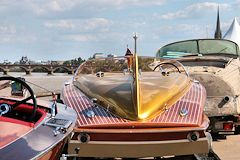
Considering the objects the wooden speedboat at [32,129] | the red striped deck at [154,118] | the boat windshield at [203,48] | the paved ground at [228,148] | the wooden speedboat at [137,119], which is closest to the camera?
the wooden speedboat at [32,129]

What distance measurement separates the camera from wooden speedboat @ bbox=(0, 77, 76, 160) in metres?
3.90

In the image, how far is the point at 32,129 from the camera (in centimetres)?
429

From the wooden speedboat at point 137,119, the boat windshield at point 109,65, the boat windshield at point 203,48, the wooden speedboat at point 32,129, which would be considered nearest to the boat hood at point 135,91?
the wooden speedboat at point 137,119

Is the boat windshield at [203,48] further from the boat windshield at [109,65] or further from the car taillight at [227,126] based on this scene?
the boat windshield at [109,65]

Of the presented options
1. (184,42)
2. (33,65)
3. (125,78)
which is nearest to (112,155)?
(125,78)

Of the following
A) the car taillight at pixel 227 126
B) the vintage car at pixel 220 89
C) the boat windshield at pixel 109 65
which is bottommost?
the car taillight at pixel 227 126

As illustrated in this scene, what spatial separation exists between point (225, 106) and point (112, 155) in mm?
3849

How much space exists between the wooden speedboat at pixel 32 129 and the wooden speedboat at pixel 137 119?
2.36 feet

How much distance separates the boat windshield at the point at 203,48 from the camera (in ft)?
44.1

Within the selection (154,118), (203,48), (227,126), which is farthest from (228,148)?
(203,48)

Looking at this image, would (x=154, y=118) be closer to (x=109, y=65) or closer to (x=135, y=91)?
(x=135, y=91)

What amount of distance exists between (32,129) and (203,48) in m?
9.87

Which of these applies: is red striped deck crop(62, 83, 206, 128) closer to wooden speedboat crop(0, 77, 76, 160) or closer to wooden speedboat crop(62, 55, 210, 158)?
wooden speedboat crop(62, 55, 210, 158)

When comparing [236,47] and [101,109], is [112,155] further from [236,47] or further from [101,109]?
[236,47]
